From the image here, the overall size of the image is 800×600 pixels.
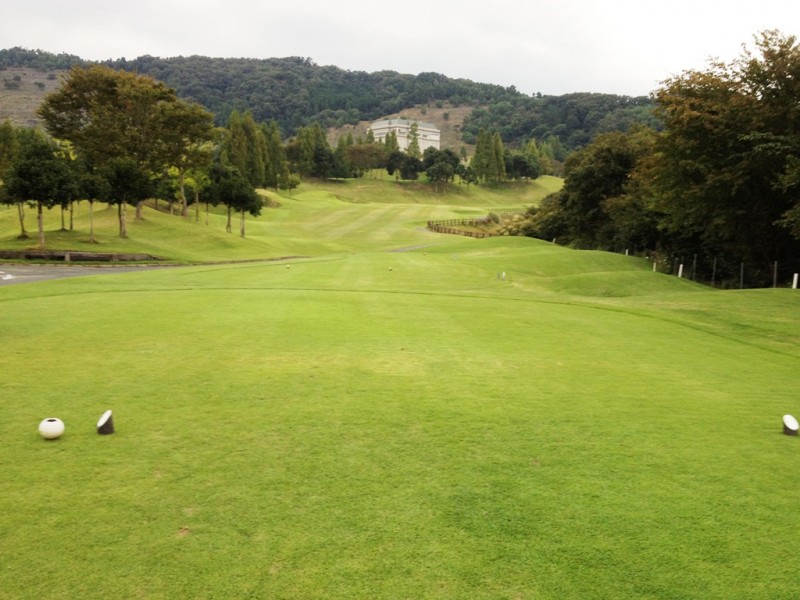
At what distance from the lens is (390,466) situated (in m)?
4.53

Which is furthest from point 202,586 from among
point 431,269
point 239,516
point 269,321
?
point 431,269

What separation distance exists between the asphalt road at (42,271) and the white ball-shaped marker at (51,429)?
2120 cm

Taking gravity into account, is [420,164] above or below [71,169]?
above

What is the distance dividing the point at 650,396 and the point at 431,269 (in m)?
24.7

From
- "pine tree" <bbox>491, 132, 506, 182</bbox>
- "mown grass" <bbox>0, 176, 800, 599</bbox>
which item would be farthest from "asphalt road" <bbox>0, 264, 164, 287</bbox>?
"pine tree" <bbox>491, 132, 506, 182</bbox>

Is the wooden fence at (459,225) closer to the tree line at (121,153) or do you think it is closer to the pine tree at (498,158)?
the tree line at (121,153)

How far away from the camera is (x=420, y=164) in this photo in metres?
132

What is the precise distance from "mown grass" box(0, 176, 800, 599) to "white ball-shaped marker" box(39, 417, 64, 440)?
0.40ft

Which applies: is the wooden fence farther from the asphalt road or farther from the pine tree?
the pine tree

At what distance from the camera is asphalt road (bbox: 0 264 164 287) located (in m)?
24.0

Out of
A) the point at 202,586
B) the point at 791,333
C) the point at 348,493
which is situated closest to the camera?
the point at 202,586

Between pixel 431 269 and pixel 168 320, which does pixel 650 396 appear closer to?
pixel 168 320

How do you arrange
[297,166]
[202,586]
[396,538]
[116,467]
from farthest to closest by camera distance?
[297,166]
[116,467]
[396,538]
[202,586]

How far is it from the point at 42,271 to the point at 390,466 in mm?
29168
